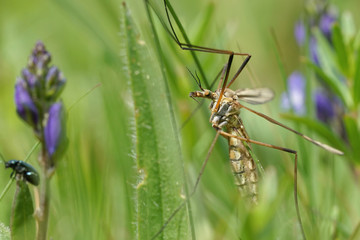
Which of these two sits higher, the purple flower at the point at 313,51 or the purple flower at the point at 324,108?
the purple flower at the point at 313,51

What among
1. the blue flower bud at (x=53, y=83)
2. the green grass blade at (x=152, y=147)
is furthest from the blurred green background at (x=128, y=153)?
the blue flower bud at (x=53, y=83)

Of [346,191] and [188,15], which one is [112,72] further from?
[188,15]

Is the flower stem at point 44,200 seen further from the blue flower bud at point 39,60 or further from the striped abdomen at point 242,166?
the striped abdomen at point 242,166

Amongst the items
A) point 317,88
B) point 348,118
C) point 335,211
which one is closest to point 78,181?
point 335,211

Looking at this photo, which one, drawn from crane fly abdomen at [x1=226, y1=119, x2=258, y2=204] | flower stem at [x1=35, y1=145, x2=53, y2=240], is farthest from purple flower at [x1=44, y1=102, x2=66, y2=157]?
crane fly abdomen at [x1=226, y1=119, x2=258, y2=204]

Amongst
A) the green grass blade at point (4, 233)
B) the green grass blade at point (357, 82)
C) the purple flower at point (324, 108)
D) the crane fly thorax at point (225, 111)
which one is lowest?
the green grass blade at point (4, 233)

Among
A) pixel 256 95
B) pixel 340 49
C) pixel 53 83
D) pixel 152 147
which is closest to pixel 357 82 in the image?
pixel 340 49

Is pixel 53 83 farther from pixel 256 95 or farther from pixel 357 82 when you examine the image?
pixel 357 82

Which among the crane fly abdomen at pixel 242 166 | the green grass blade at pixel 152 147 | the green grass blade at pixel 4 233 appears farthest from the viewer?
the crane fly abdomen at pixel 242 166
